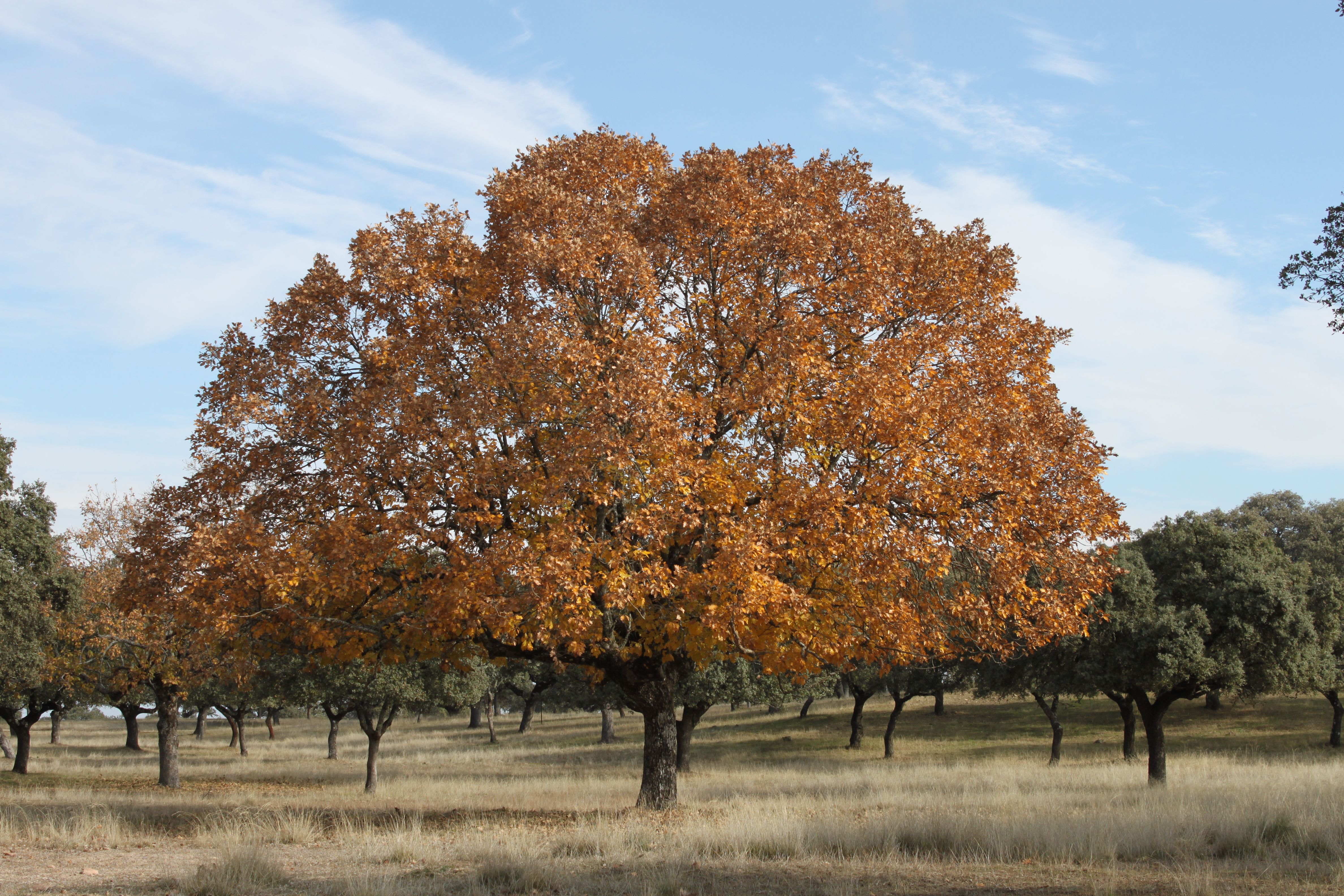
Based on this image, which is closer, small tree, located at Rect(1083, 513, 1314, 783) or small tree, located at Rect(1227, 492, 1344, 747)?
small tree, located at Rect(1083, 513, 1314, 783)

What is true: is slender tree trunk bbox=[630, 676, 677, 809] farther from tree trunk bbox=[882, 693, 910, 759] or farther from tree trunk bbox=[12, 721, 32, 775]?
tree trunk bbox=[12, 721, 32, 775]

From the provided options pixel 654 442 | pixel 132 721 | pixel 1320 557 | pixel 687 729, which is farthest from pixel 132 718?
pixel 1320 557

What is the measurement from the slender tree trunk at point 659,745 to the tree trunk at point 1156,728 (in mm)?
15327

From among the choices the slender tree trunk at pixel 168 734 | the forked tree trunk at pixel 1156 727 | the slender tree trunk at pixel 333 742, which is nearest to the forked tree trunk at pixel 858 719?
the forked tree trunk at pixel 1156 727

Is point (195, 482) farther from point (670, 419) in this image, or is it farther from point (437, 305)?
point (670, 419)

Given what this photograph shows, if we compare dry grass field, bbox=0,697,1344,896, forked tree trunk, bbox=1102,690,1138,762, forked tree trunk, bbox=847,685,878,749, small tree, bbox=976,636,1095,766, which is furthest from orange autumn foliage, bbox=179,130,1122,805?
forked tree trunk, bbox=847,685,878,749

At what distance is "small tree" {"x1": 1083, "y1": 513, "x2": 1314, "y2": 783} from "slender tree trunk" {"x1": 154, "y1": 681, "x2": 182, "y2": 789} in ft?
100

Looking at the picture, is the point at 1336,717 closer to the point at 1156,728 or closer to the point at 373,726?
the point at 1156,728

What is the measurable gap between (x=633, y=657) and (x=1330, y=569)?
42559 millimetres

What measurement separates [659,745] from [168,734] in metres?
24.8

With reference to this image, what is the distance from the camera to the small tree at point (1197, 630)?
2536cm

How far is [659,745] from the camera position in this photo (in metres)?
17.3

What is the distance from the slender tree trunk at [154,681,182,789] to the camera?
108 feet

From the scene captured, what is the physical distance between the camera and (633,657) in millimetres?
17047
